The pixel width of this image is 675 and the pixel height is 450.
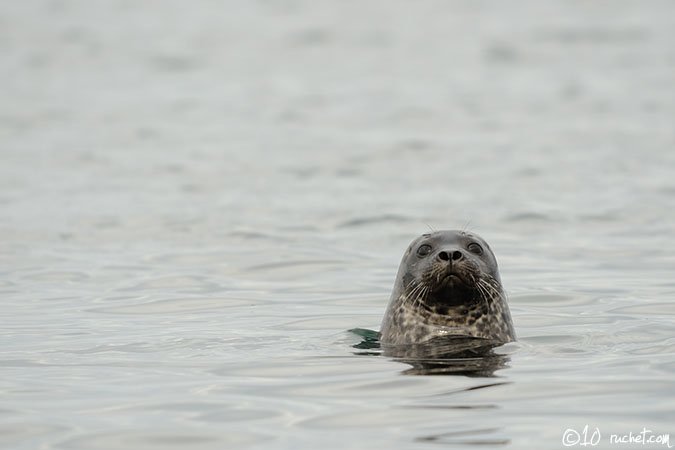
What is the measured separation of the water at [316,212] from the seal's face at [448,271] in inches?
26.7

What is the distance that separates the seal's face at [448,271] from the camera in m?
10.5

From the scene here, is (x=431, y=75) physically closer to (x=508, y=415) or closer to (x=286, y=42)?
(x=286, y=42)

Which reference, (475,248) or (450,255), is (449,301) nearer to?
(475,248)

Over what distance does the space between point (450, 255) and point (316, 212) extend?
9879 mm

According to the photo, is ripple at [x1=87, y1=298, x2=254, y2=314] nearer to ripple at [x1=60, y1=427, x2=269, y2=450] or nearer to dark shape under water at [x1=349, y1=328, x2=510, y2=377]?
dark shape under water at [x1=349, y1=328, x2=510, y2=377]

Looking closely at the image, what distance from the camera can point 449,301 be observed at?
1094 centimetres

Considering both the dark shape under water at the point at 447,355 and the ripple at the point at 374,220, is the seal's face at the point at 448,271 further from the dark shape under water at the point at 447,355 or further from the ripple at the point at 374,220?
the ripple at the point at 374,220

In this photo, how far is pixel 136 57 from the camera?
41406 mm

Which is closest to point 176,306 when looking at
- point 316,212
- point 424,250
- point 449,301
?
point 424,250

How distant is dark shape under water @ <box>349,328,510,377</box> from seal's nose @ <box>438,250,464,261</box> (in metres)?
0.63

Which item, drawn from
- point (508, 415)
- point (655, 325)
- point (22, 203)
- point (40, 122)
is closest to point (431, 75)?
point (40, 122)

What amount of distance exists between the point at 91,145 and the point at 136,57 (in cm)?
1376

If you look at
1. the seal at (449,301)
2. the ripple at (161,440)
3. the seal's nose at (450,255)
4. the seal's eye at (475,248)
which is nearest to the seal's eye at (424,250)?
the seal at (449,301)

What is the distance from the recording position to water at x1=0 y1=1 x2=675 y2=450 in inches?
347
